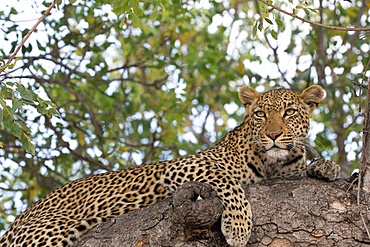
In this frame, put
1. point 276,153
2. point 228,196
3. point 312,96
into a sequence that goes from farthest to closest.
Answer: point 312,96 → point 276,153 → point 228,196

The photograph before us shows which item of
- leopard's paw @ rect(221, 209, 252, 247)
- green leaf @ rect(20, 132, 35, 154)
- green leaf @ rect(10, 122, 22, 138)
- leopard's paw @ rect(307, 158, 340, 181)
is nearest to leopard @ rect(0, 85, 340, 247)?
leopard's paw @ rect(307, 158, 340, 181)

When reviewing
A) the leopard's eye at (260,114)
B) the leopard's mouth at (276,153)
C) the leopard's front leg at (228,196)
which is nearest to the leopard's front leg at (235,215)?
the leopard's front leg at (228,196)

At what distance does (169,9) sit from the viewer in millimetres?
10375

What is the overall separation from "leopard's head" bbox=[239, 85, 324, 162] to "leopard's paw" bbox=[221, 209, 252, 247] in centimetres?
137

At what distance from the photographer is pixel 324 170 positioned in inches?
235

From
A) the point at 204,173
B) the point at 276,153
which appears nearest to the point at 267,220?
the point at 204,173

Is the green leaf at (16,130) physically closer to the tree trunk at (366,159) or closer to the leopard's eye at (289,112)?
the tree trunk at (366,159)

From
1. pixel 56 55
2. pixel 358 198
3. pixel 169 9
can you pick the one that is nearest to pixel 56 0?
pixel 358 198

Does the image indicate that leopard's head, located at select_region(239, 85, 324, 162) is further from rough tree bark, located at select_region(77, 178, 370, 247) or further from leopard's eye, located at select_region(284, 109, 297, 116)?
rough tree bark, located at select_region(77, 178, 370, 247)

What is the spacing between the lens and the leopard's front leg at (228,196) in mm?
5227

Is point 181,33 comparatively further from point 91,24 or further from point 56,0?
point 56,0

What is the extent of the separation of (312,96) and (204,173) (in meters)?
Answer: 1.63

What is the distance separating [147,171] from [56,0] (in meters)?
2.14

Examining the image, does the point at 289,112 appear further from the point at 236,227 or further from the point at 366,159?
the point at 236,227
